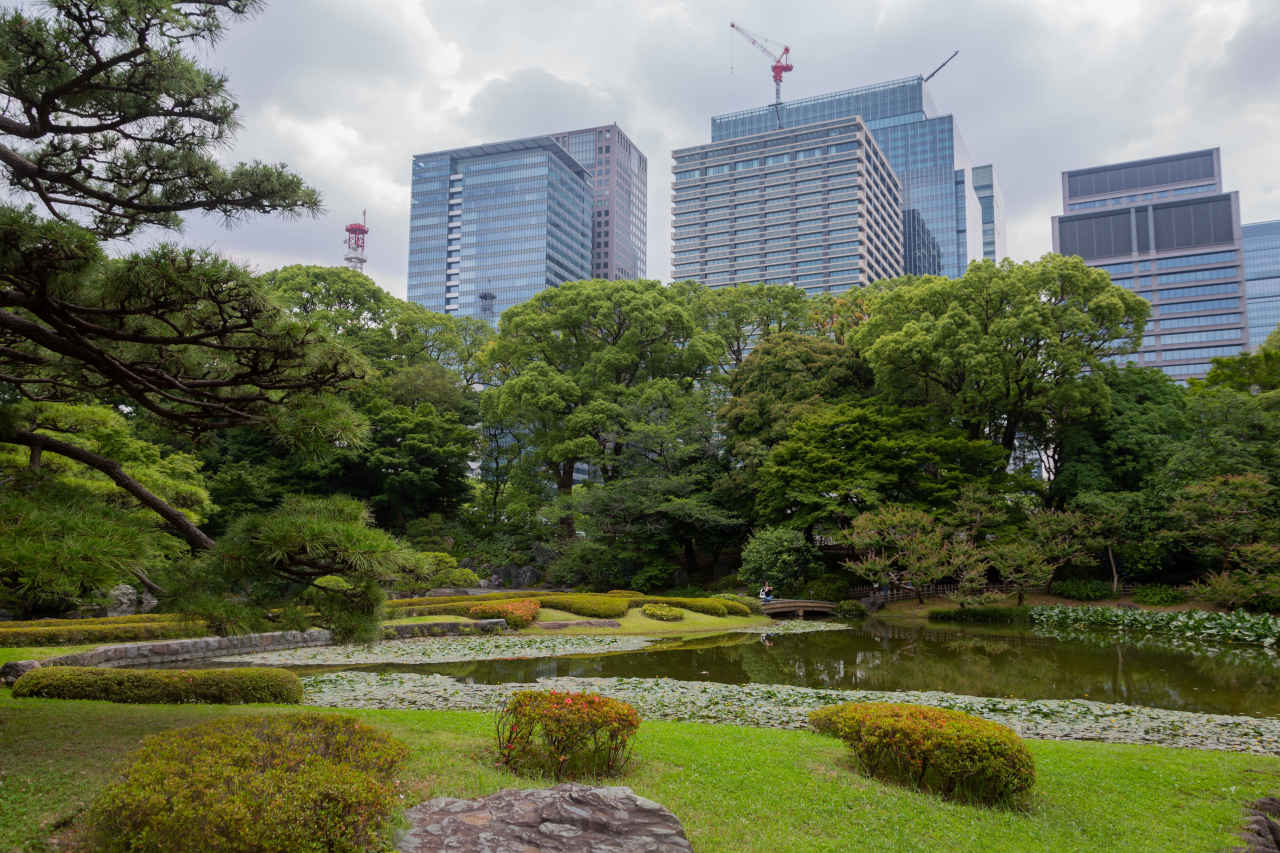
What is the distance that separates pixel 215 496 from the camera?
979 inches

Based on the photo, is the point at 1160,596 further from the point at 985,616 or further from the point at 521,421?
the point at 521,421

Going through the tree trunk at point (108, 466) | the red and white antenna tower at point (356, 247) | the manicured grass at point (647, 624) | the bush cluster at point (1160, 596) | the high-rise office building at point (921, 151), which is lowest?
the manicured grass at point (647, 624)

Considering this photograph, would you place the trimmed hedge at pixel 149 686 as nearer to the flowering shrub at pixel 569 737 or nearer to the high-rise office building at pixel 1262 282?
the flowering shrub at pixel 569 737

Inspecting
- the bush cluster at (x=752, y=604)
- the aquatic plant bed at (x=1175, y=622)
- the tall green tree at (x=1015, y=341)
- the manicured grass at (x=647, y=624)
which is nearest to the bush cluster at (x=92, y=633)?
the manicured grass at (x=647, y=624)

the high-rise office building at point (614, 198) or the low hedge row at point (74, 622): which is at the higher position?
the high-rise office building at point (614, 198)

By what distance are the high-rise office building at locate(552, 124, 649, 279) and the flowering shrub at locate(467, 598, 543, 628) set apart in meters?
101

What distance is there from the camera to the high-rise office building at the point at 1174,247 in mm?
91125

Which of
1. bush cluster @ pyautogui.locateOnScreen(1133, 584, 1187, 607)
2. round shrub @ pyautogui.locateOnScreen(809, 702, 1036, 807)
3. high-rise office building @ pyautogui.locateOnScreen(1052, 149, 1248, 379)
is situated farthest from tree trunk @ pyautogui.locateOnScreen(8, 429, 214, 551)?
high-rise office building @ pyautogui.locateOnScreen(1052, 149, 1248, 379)

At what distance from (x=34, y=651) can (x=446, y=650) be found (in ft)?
21.7

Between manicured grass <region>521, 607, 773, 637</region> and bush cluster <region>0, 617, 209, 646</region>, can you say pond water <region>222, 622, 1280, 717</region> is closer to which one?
manicured grass <region>521, 607, 773, 637</region>

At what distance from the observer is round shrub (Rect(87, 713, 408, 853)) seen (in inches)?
133

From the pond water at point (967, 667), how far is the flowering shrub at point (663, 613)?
202cm

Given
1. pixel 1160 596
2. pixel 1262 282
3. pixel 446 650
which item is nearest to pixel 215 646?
pixel 446 650

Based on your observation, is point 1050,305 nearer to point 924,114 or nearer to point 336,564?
point 336,564
